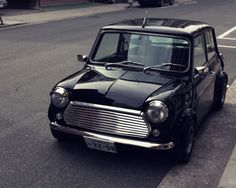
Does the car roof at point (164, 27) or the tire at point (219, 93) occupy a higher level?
the car roof at point (164, 27)

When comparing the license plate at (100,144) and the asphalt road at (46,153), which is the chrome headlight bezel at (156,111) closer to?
the asphalt road at (46,153)

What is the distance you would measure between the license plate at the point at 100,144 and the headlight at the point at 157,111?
1.82 feet

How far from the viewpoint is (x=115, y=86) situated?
16.1ft

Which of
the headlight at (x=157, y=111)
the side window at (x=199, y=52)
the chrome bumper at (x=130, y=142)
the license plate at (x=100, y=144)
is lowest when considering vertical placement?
the license plate at (x=100, y=144)

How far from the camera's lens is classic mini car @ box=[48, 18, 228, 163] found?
4602 millimetres

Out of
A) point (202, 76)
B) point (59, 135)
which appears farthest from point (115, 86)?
point (202, 76)

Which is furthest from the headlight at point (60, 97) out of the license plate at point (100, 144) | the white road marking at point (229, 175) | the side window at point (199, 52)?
the white road marking at point (229, 175)

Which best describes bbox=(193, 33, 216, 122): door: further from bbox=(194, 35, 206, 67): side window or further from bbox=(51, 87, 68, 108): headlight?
bbox=(51, 87, 68, 108): headlight

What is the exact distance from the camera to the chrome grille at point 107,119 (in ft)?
15.0

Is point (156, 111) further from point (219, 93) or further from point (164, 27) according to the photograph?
point (219, 93)

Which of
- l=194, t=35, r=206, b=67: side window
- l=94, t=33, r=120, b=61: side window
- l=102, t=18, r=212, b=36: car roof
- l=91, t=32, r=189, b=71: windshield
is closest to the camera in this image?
l=91, t=32, r=189, b=71: windshield

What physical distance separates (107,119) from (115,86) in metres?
0.46

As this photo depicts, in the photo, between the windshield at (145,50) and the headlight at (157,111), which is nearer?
the headlight at (157,111)

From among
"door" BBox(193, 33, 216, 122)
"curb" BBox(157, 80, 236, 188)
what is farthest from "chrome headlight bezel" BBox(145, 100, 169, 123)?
"door" BBox(193, 33, 216, 122)
